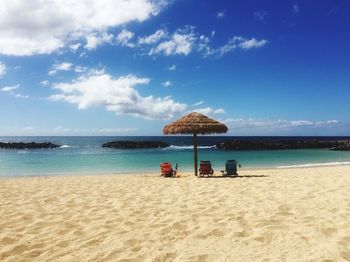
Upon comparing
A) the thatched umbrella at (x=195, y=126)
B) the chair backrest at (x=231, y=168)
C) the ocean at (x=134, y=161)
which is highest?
the thatched umbrella at (x=195, y=126)

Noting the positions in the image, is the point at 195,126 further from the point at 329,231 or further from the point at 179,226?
the point at 329,231

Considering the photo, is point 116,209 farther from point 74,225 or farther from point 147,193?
point 147,193

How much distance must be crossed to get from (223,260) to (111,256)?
1480 mm

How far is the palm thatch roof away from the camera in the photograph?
14492mm

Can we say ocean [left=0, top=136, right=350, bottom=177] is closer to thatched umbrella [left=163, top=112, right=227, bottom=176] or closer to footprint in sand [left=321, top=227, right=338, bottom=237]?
thatched umbrella [left=163, top=112, right=227, bottom=176]

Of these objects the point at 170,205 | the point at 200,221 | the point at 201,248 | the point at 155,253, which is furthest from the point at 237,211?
the point at 155,253

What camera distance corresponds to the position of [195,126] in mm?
14539

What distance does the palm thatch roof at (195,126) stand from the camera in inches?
571

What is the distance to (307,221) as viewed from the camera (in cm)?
602

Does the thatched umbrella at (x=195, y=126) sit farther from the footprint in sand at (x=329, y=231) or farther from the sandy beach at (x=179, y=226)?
the footprint in sand at (x=329, y=231)

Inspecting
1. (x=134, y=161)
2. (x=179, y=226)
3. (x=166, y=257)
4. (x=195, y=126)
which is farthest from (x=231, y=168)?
(x=134, y=161)

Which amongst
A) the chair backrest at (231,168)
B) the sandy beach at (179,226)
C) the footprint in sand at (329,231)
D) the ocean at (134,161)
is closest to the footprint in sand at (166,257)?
the sandy beach at (179,226)

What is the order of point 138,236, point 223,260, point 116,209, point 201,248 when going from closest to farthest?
point 223,260 → point 201,248 → point 138,236 → point 116,209

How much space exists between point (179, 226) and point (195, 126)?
29.2 feet
